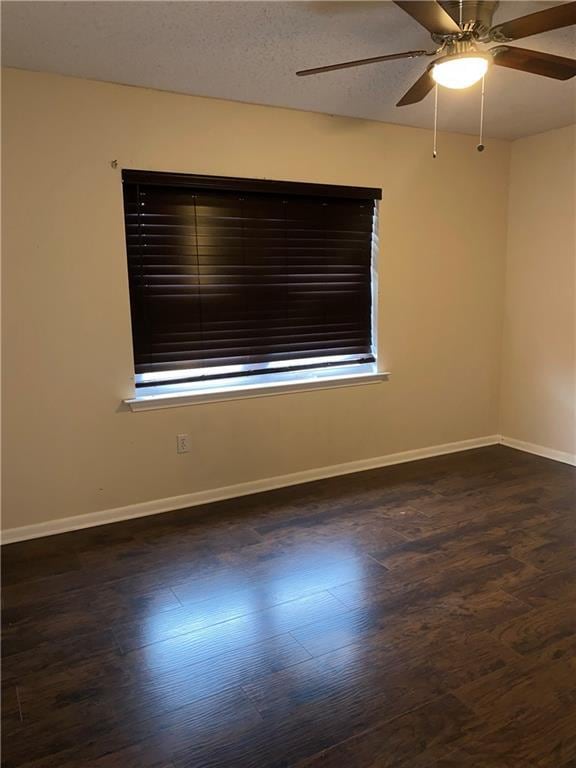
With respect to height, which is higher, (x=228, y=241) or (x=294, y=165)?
(x=294, y=165)

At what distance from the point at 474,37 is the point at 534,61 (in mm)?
313

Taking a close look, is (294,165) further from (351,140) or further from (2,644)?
(2,644)

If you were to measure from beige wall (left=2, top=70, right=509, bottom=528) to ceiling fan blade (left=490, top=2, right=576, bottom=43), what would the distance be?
5.31 feet

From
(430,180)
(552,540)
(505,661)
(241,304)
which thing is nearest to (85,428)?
(241,304)

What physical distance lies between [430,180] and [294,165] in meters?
1.14

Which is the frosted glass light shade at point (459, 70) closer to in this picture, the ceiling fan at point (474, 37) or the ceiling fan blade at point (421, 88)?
the ceiling fan at point (474, 37)

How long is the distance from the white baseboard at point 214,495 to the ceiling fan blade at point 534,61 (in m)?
2.60

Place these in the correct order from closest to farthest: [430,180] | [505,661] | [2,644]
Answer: [505,661] → [2,644] → [430,180]

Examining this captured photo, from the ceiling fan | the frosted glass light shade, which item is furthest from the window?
the frosted glass light shade

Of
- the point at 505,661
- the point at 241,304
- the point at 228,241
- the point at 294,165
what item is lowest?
the point at 505,661

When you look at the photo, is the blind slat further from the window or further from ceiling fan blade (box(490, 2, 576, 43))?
ceiling fan blade (box(490, 2, 576, 43))

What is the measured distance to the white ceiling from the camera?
210cm

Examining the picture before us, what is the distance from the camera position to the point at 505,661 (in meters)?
1.94

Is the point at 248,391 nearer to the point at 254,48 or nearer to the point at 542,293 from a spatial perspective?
the point at 254,48
